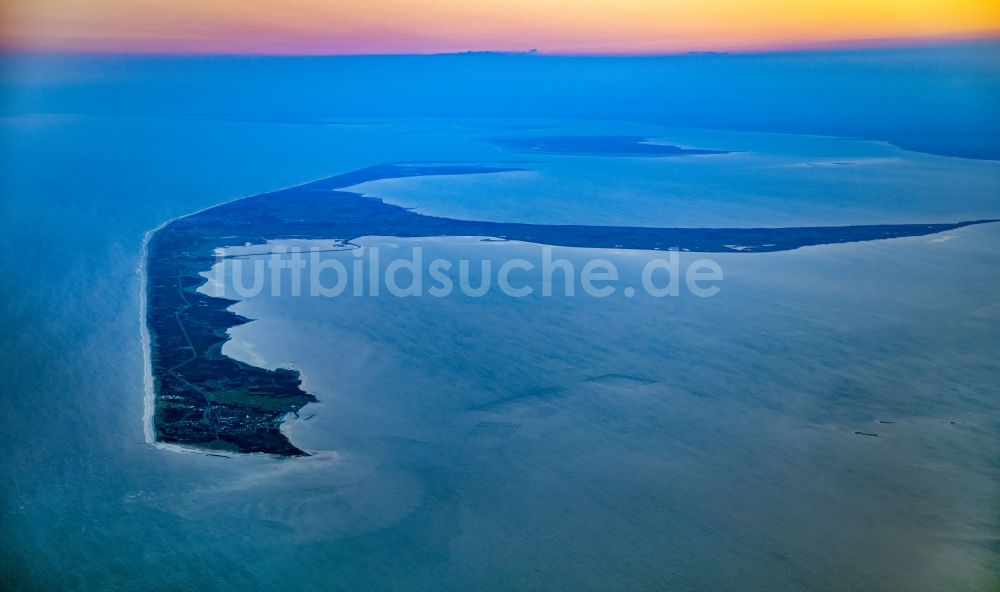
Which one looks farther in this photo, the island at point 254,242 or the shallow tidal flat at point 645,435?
the island at point 254,242

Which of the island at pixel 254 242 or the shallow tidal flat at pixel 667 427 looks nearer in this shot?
the shallow tidal flat at pixel 667 427

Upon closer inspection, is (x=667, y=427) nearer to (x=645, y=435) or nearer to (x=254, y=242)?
(x=645, y=435)

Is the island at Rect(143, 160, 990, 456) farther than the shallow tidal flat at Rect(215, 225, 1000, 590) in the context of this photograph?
Yes

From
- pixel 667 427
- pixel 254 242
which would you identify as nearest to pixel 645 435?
pixel 667 427

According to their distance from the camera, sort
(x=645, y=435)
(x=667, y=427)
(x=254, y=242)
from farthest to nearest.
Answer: (x=254, y=242)
(x=667, y=427)
(x=645, y=435)

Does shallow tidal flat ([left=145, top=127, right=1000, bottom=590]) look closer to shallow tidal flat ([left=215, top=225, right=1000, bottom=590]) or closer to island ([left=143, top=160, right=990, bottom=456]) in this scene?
shallow tidal flat ([left=215, top=225, right=1000, bottom=590])

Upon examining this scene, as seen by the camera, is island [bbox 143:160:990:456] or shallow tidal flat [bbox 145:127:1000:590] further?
island [bbox 143:160:990:456]

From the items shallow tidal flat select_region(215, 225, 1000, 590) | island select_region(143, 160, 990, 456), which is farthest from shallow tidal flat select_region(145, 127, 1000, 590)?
island select_region(143, 160, 990, 456)

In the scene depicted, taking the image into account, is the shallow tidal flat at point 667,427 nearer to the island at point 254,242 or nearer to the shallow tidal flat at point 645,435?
the shallow tidal flat at point 645,435

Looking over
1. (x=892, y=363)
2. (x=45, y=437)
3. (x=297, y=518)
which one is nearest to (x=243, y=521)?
Result: (x=297, y=518)

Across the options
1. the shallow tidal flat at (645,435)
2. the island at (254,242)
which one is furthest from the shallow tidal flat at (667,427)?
the island at (254,242)

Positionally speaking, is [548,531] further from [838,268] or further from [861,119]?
[861,119]
